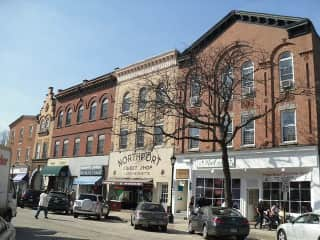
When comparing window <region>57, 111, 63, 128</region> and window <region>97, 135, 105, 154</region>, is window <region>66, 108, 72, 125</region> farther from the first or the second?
window <region>97, 135, 105, 154</region>

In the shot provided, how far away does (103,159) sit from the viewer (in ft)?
126

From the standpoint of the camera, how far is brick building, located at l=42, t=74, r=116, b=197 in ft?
128

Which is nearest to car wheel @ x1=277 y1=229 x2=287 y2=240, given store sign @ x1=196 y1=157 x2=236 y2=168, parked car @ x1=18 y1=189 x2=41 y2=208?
store sign @ x1=196 y1=157 x2=236 y2=168

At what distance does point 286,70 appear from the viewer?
26.3 meters

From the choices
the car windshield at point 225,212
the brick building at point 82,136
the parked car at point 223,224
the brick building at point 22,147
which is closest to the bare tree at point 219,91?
the car windshield at point 225,212

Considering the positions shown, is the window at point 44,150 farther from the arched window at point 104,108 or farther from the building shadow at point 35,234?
the building shadow at point 35,234

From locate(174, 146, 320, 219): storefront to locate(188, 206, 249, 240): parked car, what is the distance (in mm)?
4311

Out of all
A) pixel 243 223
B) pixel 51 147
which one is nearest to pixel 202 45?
pixel 243 223

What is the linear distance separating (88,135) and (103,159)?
3929 millimetres

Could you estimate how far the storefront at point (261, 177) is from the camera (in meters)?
23.5

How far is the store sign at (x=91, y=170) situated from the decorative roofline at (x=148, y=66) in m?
8.75

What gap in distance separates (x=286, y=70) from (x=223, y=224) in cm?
1309

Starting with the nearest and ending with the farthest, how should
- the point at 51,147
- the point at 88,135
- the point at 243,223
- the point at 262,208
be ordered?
the point at 243,223 < the point at 262,208 < the point at 88,135 < the point at 51,147

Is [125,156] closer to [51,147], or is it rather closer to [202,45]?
[202,45]
